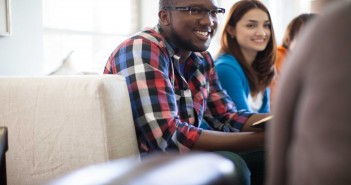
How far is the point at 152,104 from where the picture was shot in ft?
4.26

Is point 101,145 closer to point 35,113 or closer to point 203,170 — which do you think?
point 35,113

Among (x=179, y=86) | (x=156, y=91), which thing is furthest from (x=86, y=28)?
(x=156, y=91)

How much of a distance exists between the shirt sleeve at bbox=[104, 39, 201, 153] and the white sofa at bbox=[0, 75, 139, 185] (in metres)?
0.08

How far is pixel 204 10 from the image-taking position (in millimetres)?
1574

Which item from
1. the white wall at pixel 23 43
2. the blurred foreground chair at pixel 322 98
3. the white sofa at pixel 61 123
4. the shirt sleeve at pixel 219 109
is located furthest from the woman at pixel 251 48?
the blurred foreground chair at pixel 322 98

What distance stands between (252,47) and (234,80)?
33 centimetres

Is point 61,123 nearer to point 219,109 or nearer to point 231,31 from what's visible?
point 219,109

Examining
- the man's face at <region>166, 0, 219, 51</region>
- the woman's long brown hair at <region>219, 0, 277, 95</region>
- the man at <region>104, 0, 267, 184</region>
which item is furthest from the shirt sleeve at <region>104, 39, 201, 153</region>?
the woman's long brown hair at <region>219, 0, 277, 95</region>

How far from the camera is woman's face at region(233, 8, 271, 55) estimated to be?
7.21 ft

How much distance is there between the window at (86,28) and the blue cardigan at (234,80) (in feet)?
4.06

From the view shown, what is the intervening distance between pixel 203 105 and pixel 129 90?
0.42 m

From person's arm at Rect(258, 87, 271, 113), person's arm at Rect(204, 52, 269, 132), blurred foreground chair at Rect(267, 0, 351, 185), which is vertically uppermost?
blurred foreground chair at Rect(267, 0, 351, 185)

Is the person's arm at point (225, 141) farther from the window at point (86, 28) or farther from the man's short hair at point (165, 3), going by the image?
the window at point (86, 28)

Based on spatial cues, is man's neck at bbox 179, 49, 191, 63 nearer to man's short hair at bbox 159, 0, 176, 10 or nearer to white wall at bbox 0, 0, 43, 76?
man's short hair at bbox 159, 0, 176, 10
